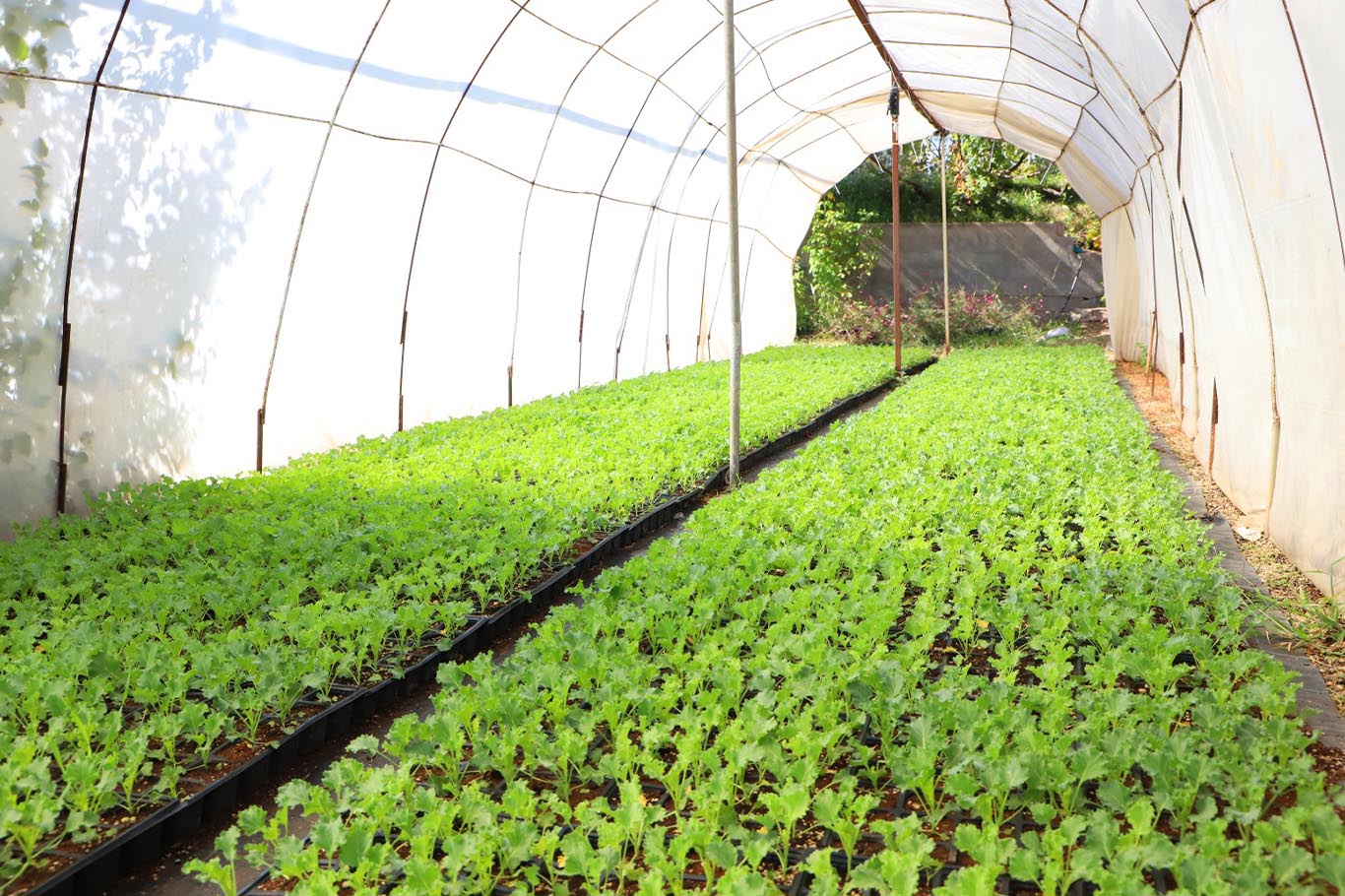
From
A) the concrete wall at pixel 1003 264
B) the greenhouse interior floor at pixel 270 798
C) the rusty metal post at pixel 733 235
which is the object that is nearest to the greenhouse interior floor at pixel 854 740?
the greenhouse interior floor at pixel 270 798

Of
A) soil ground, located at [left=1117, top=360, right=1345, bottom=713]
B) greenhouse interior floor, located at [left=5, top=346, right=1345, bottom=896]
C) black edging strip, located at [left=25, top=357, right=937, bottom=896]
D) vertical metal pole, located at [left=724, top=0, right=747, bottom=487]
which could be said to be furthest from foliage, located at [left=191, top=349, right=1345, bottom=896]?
vertical metal pole, located at [left=724, top=0, right=747, bottom=487]

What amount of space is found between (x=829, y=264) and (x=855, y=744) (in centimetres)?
2064

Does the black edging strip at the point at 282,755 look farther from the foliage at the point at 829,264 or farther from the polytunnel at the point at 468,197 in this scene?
the foliage at the point at 829,264

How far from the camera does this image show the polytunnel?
5.33 metres

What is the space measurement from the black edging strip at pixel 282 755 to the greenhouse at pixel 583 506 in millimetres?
20

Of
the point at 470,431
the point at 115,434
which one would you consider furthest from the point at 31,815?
the point at 470,431

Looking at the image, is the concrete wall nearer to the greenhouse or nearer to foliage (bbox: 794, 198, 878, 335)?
foliage (bbox: 794, 198, 878, 335)

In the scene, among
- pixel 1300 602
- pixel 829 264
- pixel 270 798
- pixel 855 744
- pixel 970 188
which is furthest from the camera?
pixel 970 188

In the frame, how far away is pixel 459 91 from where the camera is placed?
354 inches

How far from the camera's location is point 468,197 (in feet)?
32.1

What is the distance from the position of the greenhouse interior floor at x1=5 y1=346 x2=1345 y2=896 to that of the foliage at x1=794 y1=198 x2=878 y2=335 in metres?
17.2

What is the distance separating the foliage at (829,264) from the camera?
74.5ft

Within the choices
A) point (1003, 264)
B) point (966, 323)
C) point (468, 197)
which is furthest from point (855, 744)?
point (1003, 264)

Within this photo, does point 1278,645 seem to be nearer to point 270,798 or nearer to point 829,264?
point 270,798
